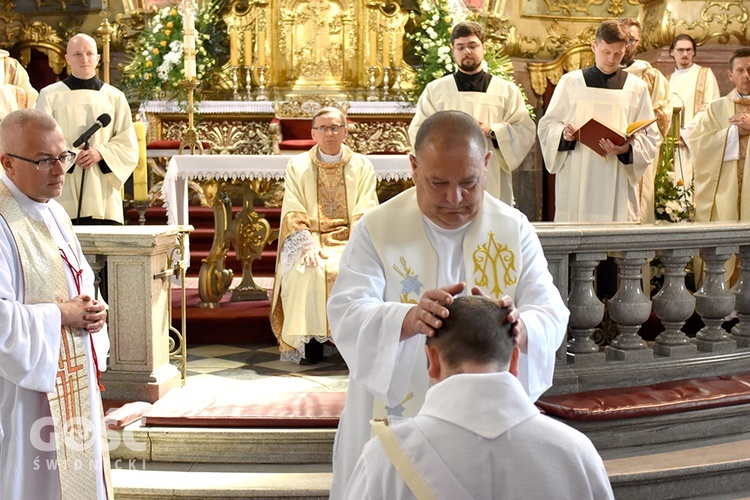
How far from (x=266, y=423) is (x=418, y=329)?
221 cm

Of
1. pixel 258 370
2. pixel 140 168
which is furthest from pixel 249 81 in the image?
pixel 258 370

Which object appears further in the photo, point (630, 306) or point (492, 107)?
point (492, 107)

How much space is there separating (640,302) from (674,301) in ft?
0.69

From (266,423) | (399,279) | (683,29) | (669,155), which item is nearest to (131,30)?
(683,29)

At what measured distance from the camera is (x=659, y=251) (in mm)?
4457

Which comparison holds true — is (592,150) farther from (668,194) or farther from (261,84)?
(261,84)

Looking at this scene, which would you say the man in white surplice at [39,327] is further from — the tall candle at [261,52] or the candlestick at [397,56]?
the candlestick at [397,56]

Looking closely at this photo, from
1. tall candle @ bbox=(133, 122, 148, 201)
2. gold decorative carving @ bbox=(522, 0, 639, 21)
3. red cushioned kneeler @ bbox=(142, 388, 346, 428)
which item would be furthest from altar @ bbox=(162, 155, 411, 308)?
gold decorative carving @ bbox=(522, 0, 639, 21)

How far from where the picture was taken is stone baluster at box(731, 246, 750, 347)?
4.69 m

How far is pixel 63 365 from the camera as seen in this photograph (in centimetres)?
320

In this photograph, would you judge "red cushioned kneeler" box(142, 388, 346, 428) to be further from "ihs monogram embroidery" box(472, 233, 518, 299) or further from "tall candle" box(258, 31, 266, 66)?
"tall candle" box(258, 31, 266, 66)

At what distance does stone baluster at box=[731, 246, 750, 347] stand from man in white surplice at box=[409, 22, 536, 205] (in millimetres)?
1739

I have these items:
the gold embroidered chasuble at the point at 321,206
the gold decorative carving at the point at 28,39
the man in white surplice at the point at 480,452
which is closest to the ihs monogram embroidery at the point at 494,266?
the man in white surplice at the point at 480,452

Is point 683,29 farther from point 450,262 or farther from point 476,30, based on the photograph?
point 450,262
